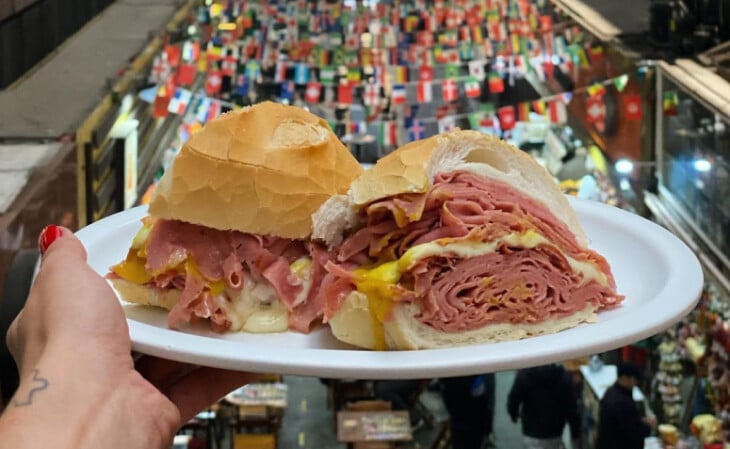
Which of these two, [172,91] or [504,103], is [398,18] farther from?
[172,91]

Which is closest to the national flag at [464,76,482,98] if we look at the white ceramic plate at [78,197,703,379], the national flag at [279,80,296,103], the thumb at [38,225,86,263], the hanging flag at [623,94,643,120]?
the hanging flag at [623,94,643,120]

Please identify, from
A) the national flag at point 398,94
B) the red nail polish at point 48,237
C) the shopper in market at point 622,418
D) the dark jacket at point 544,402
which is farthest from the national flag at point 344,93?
the red nail polish at point 48,237

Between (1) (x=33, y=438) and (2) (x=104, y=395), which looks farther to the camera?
(2) (x=104, y=395)

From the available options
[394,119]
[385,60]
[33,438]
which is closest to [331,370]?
[33,438]

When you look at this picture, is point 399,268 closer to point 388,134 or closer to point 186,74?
point 388,134

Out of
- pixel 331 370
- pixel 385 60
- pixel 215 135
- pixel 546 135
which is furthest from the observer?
pixel 385 60

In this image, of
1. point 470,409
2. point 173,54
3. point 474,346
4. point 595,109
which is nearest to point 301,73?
point 173,54
